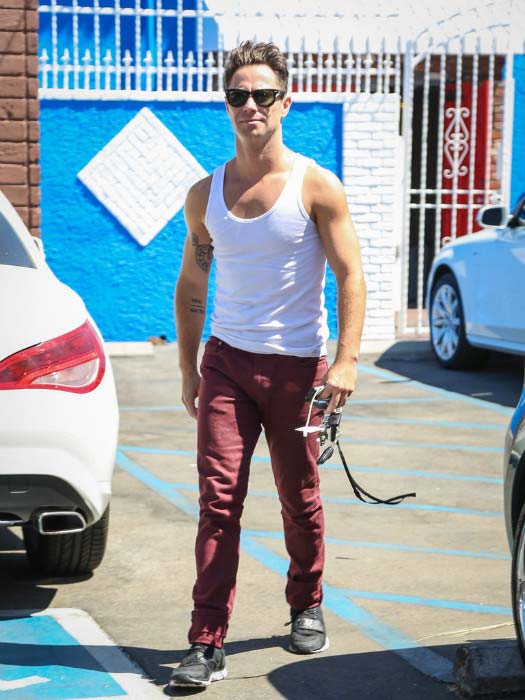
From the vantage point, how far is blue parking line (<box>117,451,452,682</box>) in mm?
4066

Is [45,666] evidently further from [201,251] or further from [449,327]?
[449,327]

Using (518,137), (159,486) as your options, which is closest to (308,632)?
(159,486)

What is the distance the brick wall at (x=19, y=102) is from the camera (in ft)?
33.5

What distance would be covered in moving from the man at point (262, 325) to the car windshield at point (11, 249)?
97 cm

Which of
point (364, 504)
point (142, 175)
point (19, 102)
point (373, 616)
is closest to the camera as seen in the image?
point (373, 616)

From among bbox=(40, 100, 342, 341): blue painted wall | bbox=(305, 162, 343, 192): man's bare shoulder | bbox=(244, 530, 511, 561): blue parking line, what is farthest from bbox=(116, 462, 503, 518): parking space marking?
bbox=(40, 100, 342, 341): blue painted wall

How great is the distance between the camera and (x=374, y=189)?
12.8m

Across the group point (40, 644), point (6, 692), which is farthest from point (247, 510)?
point (6, 692)

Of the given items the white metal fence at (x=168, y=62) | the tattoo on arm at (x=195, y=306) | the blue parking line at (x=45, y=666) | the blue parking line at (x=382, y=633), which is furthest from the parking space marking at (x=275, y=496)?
the white metal fence at (x=168, y=62)

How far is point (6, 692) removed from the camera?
3.84m

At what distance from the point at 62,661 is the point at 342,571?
147cm

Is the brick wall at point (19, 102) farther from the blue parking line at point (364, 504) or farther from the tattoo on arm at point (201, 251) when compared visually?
the tattoo on arm at point (201, 251)

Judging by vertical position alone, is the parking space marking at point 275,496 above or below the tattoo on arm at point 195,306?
below

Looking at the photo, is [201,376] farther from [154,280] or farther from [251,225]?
[154,280]
